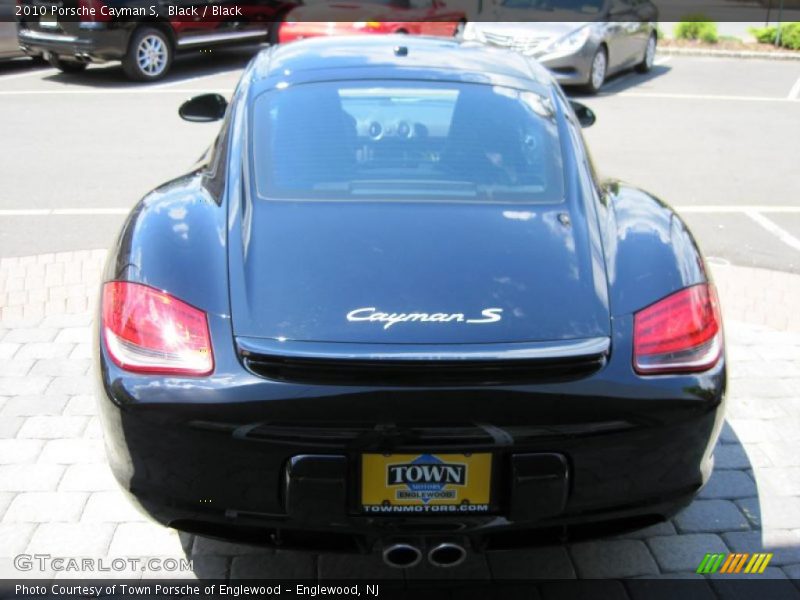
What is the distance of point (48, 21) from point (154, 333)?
36.7 ft

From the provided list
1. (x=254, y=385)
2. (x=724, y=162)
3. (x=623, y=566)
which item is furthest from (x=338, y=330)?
(x=724, y=162)

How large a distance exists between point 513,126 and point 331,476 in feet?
5.60

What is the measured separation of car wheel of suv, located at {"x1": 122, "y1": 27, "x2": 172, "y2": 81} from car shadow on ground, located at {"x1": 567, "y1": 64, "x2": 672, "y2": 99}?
5618mm

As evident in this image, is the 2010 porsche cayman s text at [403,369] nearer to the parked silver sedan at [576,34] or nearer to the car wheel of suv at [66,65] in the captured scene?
the parked silver sedan at [576,34]

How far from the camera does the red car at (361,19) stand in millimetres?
13383

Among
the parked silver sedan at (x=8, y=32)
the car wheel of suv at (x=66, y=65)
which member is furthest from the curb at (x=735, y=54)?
the parked silver sedan at (x=8, y=32)

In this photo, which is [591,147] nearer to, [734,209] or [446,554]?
[734,209]

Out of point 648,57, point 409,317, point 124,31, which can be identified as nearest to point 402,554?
point 409,317

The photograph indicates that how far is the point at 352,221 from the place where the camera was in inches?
117

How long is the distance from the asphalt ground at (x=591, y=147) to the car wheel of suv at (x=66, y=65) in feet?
0.41

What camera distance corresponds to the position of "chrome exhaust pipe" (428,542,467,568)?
2.56 metres

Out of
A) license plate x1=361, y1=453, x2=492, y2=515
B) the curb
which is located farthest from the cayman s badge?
the curb

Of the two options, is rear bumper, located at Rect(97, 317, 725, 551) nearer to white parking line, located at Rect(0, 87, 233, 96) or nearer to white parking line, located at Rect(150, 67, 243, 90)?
white parking line, located at Rect(0, 87, 233, 96)

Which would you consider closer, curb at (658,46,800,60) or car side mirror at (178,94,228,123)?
car side mirror at (178,94,228,123)
